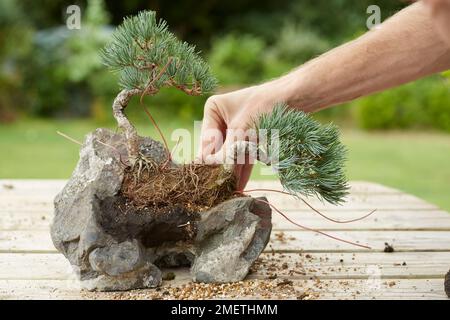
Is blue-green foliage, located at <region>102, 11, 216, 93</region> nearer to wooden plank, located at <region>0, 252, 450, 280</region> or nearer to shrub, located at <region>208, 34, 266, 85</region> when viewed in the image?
wooden plank, located at <region>0, 252, 450, 280</region>

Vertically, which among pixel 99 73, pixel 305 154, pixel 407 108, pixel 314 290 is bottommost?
pixel 314 290

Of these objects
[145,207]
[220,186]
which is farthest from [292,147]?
[145,207]

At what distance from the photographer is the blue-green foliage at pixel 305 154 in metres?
1.57

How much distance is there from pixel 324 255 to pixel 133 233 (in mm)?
644

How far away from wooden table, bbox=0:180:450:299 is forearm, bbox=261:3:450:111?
47 cm

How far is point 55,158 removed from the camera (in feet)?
17.9

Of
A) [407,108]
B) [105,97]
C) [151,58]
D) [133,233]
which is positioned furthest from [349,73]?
[105,97]

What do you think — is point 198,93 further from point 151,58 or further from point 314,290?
point 314,290

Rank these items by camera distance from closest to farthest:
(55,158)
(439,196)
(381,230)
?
(381,230), (439,196), (55,158)

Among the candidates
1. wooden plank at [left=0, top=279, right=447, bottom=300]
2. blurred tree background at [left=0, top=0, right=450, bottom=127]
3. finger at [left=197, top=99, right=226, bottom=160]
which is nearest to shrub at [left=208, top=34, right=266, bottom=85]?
blurred tree background at [left=0, top=0, right=450, bottom=127]

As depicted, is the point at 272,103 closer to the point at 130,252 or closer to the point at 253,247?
the point at 253,247

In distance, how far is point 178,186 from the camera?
1612 millimetres

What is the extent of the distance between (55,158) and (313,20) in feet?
21.7

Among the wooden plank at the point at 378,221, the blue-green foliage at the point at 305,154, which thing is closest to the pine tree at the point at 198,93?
the blue-green foliage at the point at 305,154
